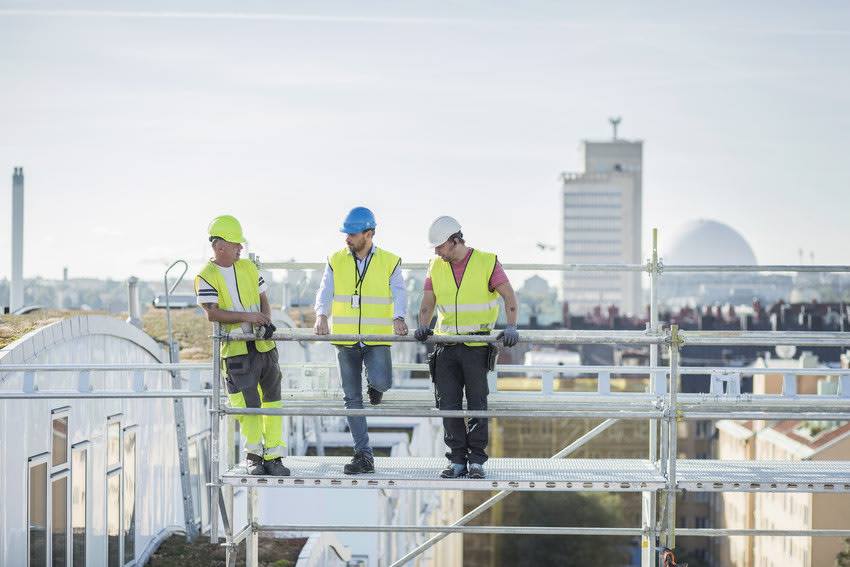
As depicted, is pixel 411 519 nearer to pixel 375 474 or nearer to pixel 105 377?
pixel 105 377

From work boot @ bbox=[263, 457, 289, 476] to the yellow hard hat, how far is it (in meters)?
1.66

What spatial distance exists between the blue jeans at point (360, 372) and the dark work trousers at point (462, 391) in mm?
416

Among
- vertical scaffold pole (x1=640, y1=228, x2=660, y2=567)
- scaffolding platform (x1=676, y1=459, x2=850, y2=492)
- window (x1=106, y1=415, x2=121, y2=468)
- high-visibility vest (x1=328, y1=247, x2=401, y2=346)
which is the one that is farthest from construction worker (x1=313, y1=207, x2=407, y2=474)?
window (x1=106, y1=415, x2=121, y2=468)

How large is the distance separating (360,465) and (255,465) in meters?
0.78

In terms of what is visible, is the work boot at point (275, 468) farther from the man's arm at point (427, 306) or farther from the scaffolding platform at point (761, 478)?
the scaffolding platform at point (761, 478)

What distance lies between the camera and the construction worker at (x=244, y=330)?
8.96 metres

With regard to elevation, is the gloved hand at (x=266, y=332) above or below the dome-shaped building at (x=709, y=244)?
below

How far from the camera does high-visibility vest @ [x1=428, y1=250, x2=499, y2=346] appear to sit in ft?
29.1

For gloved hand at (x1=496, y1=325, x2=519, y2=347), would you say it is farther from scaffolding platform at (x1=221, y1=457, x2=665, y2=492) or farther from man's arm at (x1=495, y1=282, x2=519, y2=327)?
scaffolding platform at (x1=221, y1=457, x2=665, y2=492)

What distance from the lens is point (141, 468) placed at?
51.9 feet

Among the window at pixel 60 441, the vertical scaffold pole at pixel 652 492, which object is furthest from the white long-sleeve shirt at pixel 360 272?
the window at pixel 60 441

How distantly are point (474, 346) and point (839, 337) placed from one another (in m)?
2.71

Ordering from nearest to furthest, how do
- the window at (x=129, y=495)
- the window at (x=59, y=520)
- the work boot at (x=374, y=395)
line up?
the work boot at (x=374, y=395) < the window at (x=59, y=520) < the window at (x=129, y=495)

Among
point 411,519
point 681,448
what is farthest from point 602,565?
point 411,519
